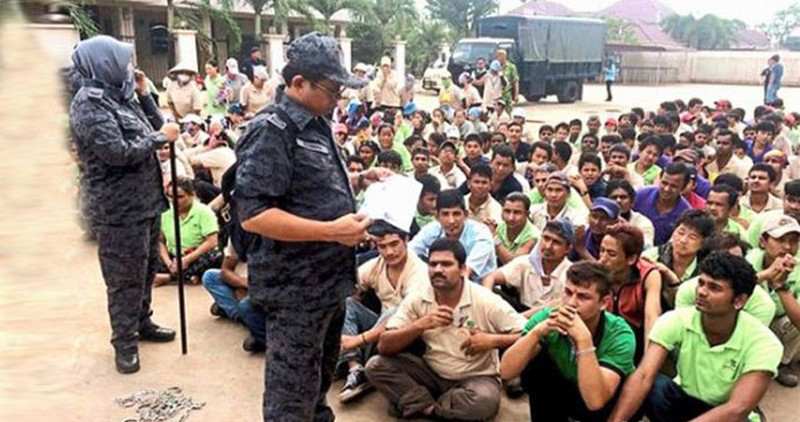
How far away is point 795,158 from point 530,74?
41.4ft

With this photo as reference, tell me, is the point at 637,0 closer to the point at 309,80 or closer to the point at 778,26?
the point at 778,26

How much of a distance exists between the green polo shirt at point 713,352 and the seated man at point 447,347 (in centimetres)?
67

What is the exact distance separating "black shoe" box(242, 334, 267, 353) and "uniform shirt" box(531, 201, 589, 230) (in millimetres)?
1864

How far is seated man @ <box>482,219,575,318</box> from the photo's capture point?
360 centimetres

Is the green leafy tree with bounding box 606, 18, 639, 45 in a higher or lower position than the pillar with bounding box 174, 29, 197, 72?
higher

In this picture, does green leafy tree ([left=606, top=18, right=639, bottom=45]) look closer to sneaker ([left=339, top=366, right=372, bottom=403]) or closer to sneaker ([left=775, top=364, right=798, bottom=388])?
sneaker ([left=775, top=364, right=798, bottom=388])

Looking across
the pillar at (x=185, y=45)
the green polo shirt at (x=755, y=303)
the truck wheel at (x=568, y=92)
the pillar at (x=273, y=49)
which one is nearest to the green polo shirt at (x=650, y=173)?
the green polo shirt at (x=755, y=303)

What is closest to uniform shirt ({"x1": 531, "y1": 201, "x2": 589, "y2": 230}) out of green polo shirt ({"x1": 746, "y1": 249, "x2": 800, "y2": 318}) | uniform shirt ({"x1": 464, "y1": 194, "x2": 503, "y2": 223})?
uniform shirt ({"x1": 464, "y1": 194, "x2": 503, "y2": 223})

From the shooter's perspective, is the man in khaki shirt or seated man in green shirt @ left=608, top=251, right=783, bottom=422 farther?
the man in khaki shirt

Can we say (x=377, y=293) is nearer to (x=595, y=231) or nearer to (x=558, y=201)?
(x=595, y=231)

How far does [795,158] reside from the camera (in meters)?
6.52

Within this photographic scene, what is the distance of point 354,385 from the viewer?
134 inches

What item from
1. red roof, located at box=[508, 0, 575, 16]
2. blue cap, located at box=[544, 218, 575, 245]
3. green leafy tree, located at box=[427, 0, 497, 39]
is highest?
red roof, located at box=[508, 0, 575, 16]

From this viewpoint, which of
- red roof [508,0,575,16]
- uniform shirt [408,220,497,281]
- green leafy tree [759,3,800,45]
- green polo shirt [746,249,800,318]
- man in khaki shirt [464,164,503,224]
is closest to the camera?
green polo shirt [746,249,800,318]
